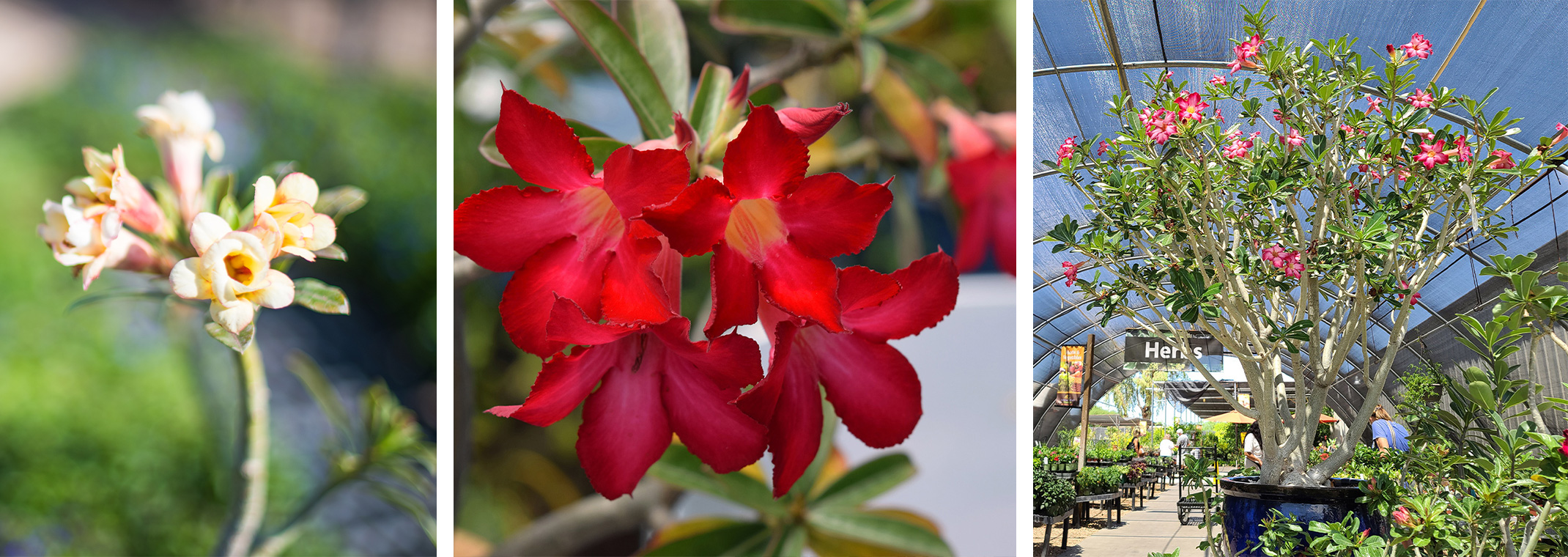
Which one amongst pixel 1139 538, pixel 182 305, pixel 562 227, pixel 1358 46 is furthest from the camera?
pixel 1139 538

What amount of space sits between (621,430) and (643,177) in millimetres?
284

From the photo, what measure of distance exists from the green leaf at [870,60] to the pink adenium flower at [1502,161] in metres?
1.57

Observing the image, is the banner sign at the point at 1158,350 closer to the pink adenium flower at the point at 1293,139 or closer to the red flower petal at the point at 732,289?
the pink adenium flower at the point at 1293,139

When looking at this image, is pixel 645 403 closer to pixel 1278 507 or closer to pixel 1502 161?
pixel 1278 507

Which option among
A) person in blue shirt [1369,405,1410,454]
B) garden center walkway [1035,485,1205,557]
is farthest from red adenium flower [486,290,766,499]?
garden center walkway [1035,485,1205,557]

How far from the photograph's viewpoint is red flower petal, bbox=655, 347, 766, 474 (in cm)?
83

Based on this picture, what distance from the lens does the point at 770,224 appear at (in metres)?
0.81

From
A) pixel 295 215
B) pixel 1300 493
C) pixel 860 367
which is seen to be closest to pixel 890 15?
pixel 860 367

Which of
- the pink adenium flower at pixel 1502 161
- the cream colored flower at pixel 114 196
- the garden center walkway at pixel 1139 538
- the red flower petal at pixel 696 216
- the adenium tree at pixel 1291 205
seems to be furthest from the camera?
the garden center walkway at pixel 1139 538

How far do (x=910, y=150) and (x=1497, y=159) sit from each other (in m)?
1.54

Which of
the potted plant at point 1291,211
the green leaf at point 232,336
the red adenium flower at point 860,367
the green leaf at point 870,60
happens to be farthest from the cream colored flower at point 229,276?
the potted plant at point 1291,211

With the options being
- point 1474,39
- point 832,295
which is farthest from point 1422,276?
point 832,295

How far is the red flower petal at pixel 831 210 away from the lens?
2.64ft

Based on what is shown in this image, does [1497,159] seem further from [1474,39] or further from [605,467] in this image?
[605,467]
